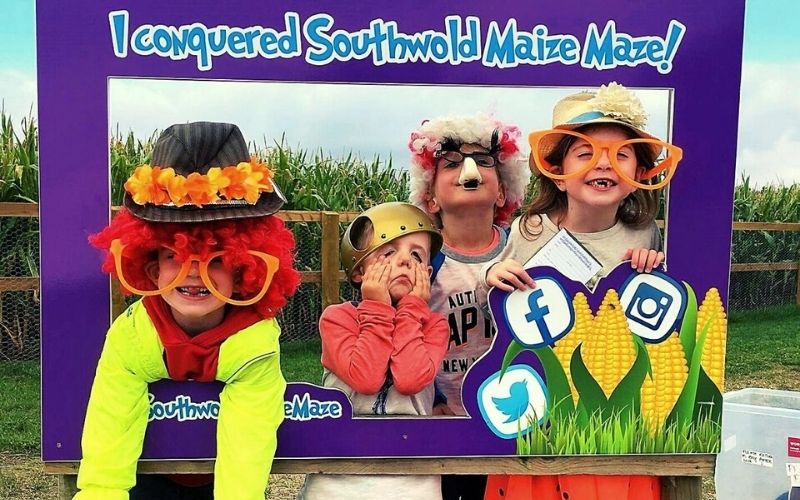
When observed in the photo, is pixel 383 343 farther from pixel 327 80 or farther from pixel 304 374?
pixel 327 80

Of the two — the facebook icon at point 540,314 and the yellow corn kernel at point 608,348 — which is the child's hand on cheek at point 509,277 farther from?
the yellow corn kernel at point 608,348

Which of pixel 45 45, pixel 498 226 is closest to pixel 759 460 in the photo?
pixel 498 226

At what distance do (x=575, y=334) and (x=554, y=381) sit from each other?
0.16 m

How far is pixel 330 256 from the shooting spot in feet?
7.34

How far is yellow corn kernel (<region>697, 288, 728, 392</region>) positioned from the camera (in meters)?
2.31

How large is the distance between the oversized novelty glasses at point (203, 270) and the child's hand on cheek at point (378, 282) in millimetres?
297

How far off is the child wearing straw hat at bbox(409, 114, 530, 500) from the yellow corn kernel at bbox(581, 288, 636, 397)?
1.04ft

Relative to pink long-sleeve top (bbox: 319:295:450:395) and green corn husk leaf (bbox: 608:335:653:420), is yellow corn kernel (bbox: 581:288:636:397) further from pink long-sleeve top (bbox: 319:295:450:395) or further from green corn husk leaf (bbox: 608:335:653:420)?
pink long-sleeve top (bbox: 319:295:450:395)

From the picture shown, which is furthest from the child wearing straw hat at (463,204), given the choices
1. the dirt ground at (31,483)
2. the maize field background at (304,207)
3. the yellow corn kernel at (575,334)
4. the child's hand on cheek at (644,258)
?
the dirt ground at (31,483)

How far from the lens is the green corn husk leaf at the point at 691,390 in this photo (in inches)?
91.4

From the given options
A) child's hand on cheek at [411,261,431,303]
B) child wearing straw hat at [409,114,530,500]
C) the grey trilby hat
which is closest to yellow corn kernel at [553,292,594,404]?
child wearing straw hat at [409,114,530,500]

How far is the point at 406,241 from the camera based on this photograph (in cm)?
221

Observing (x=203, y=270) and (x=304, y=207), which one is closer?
(x=203, y=270)

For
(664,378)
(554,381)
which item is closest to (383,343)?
(554,381)
